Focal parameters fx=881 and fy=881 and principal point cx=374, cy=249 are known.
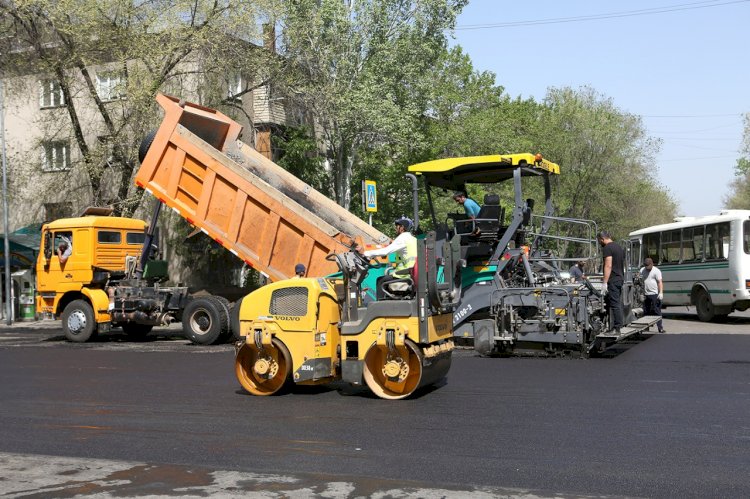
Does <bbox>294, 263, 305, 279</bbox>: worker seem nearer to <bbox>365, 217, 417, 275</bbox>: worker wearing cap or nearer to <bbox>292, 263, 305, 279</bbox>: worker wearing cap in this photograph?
<bbox>292, 263, 305, 279</bbox>: worker wearing cap

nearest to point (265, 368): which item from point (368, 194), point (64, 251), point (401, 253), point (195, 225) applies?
point (401, 253)

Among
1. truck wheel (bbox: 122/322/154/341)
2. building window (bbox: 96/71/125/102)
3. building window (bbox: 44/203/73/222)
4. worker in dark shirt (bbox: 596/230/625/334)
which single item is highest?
building window (bbox: 96/71/125/102)

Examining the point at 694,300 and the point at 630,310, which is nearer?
the point at 630,310

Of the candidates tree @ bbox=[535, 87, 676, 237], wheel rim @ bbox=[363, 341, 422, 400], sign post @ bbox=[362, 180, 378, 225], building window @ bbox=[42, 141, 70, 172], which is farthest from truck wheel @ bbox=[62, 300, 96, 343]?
tree @ bbox=[535, 87, 676, 237]

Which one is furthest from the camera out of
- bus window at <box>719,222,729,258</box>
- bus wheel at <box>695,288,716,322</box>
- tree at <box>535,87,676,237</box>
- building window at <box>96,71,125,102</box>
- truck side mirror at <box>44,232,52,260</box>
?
tree at <box>535,87,676,237</box>

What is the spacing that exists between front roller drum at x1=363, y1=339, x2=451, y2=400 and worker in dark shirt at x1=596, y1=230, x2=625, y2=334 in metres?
5.17

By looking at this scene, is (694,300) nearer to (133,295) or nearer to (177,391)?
(133,295)

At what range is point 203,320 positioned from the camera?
1725cm

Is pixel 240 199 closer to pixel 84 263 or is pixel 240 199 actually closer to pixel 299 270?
pixel 299 270

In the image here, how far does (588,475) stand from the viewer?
5.90 m

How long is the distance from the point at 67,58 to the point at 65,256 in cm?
763

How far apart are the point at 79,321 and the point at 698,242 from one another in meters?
15.3

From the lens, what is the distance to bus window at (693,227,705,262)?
22625mm

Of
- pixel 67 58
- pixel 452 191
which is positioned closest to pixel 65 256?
pixel 67 58
